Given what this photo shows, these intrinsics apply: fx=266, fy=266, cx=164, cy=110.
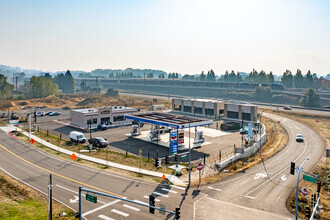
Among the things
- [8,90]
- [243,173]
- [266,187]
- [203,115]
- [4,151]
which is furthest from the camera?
[8,90]

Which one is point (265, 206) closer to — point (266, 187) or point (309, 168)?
point (266, 187)

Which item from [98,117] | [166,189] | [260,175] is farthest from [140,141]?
[260,175]

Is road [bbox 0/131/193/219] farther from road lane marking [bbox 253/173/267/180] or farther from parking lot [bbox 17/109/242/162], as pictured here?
parking lot [bbox 17/109/242/162]

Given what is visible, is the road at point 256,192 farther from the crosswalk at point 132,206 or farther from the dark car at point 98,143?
the dark car at point 98,143

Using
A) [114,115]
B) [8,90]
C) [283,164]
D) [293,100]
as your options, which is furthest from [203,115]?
[8,90]

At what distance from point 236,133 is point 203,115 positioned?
2995 centimetres

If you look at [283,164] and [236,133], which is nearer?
[283,164]

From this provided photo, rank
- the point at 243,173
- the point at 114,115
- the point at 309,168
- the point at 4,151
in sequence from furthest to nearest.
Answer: the point at 114,115 < the point at 4,151 < the point at 309,168 < the point at 243,173

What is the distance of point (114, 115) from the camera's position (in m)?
80.9

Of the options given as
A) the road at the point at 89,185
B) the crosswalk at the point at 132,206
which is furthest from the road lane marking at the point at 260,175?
the crosswalk at the point at 132,206

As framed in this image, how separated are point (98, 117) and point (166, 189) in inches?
1889

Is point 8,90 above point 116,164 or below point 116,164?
above

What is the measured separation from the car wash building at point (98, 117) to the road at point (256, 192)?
46879 mm

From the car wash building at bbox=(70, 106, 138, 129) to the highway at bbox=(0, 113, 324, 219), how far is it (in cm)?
2550
